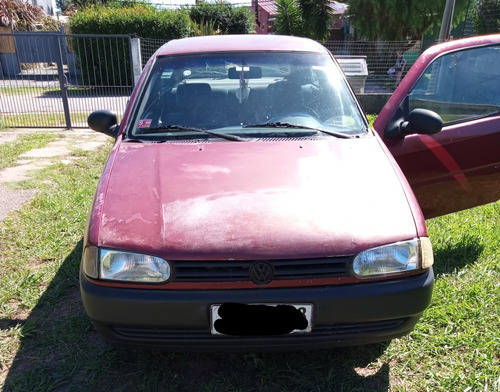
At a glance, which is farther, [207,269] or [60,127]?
[60,127]

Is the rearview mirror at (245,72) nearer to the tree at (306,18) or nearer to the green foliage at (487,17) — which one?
the green foliage at (487,17)

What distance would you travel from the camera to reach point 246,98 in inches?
121

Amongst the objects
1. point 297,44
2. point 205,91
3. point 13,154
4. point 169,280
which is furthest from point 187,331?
point 13,154

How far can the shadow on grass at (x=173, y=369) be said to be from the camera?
2289 mm

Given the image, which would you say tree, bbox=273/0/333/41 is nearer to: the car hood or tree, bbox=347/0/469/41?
tree, bbox=347/0/469/41

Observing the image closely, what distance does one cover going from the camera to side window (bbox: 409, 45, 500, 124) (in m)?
3.35

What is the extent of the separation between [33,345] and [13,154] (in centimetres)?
486

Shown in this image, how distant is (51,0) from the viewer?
34.3 metres

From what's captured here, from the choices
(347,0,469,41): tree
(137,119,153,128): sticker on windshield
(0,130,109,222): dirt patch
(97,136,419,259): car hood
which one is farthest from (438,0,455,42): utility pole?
(347,0,469,41): tree

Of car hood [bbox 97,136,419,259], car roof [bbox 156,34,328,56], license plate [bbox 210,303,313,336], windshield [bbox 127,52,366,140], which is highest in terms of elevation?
car roof [bbox 156,34,328,56]

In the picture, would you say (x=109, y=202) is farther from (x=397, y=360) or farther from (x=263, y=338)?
(x=397, y=360)

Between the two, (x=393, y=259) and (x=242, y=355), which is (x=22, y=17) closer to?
(x=242, y=355)

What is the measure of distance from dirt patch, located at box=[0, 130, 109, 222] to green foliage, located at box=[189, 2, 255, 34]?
1853 cm

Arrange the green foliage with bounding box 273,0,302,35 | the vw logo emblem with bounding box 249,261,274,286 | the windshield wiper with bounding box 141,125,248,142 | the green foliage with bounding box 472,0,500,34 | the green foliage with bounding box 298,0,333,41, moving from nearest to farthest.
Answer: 1. the vw logo emblem with bounding box 249,261,274,286
2. the windshield wiper with bounding box 141,125,248,142
3. the green foliage with bounding box 472,0,500,34
4. the green foliage with bounding box 298,0,333,41
5. the green foliage with bounding box 273,0,302,35
